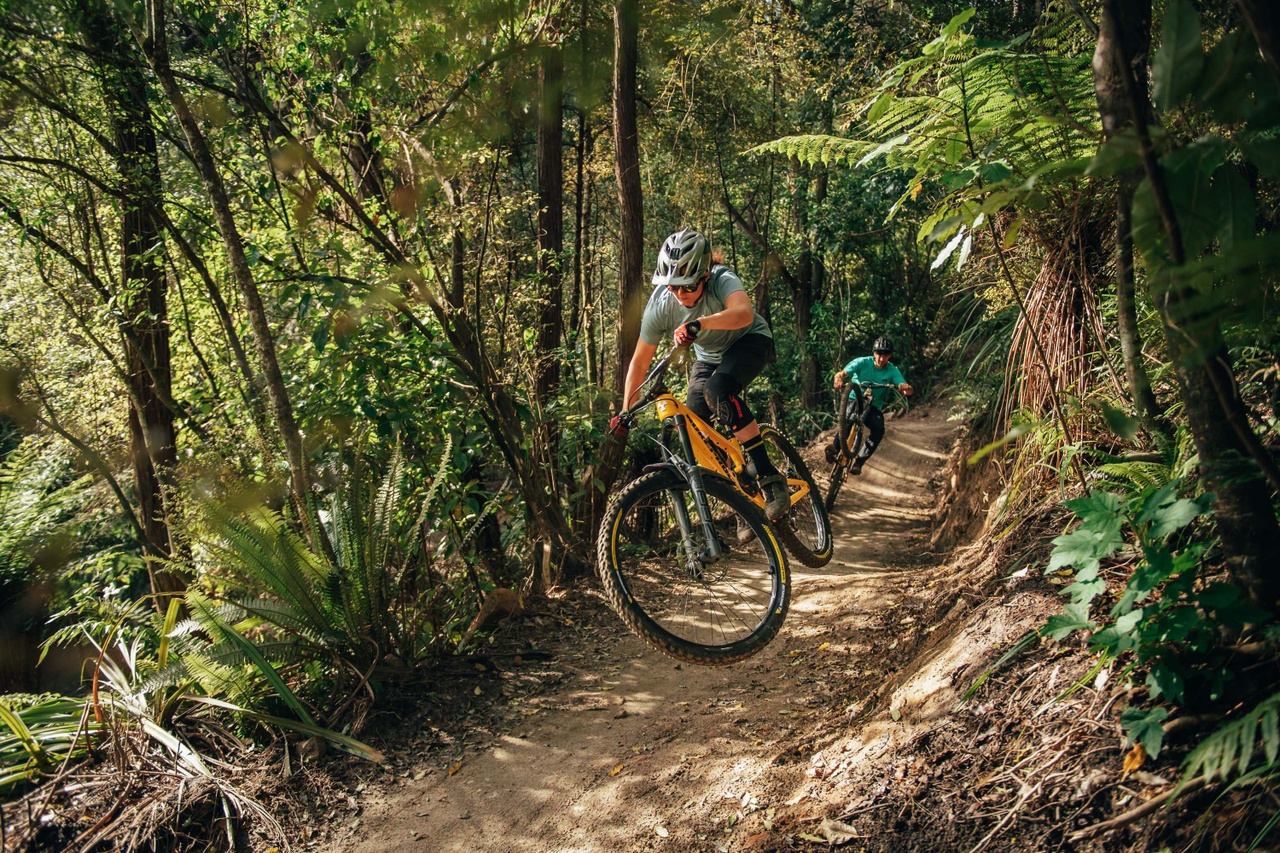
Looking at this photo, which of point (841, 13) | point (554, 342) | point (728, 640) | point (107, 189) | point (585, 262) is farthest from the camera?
point (841, 13)

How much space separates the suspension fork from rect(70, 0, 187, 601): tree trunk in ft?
10.3

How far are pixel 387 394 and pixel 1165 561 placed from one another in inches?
186

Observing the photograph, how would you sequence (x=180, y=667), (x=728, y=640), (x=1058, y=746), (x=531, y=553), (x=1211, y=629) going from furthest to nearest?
(x=531, y=553) → (x=728, y=640) → (x=180, y=667) → (x=1058, y=746) → (x=1211, y=629)

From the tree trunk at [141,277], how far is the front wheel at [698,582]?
279 cm

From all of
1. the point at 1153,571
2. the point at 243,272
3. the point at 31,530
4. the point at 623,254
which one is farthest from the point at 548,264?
the point at 1153,571

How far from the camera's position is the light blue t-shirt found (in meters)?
5.00

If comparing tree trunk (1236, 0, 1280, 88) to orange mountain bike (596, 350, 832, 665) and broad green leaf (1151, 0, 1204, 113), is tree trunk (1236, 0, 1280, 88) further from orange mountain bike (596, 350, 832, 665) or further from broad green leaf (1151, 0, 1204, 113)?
orange mountain bike (596, 350, 832, 665)

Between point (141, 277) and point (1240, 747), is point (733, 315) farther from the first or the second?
point (141, 277)

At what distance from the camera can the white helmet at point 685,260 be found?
188 inches

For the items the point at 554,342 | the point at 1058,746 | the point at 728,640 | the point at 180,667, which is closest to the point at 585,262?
the point at 554,342

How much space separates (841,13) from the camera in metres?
13.7

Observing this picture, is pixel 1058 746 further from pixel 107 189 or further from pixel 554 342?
pixel 107 189

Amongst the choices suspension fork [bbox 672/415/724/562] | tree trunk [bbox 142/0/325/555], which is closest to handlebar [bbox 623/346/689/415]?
suspension fork [bbox 672/415/724/562]

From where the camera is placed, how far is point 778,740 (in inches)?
160
